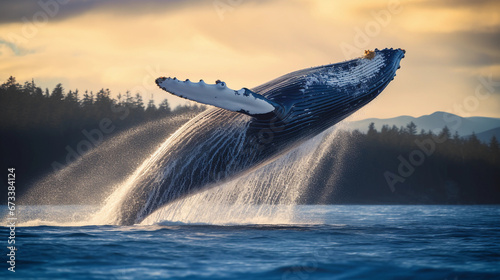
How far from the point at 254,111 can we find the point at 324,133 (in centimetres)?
279

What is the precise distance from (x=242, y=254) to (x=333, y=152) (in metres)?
78.2

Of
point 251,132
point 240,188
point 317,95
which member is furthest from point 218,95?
point 240,188

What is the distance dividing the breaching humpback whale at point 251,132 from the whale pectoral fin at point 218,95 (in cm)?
73

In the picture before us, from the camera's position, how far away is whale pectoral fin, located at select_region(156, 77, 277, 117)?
22.6 feet

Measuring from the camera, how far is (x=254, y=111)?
305 inches

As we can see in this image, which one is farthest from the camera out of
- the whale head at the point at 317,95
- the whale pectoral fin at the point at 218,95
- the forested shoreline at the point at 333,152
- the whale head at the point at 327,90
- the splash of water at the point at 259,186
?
the forested shoreline at the point at 333,152

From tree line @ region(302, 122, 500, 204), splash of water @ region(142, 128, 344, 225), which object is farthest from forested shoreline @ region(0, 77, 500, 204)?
splash of water @ region(142, 128, 344, 225)

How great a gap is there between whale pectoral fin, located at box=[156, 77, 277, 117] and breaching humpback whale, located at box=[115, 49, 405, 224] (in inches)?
28.9

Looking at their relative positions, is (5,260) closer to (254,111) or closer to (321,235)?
(254,111)

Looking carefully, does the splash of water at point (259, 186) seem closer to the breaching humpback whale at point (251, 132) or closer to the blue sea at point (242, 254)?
the breaching humpback whale at point (251, 132)

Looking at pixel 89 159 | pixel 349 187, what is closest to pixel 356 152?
pixel 349 187

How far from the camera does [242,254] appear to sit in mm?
6867

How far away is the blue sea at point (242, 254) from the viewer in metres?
5.82

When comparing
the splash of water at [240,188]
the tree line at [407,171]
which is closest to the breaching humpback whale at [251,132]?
the splash of water at [240,188]
